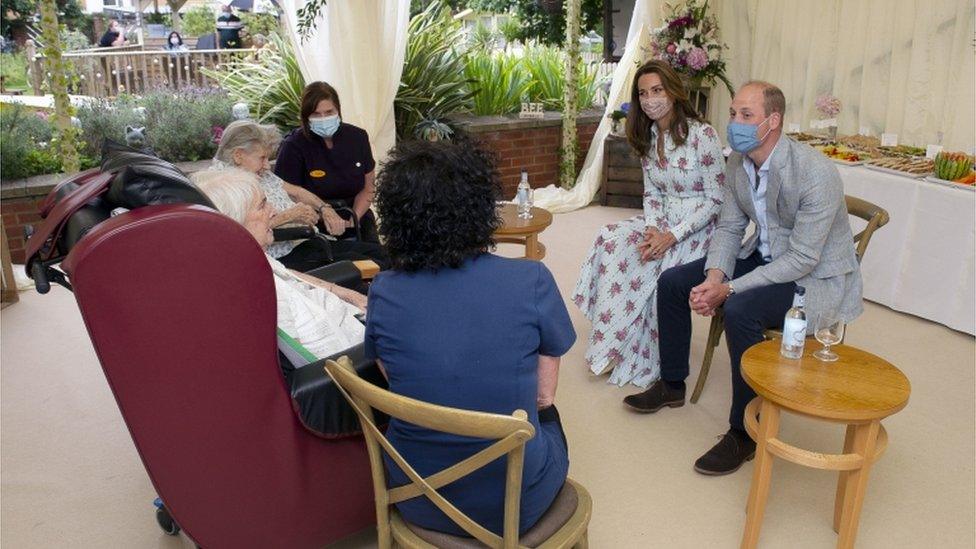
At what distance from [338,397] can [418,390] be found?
0.35m

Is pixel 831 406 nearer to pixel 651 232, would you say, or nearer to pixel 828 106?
pixel 651 232

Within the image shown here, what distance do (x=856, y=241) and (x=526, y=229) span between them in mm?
1296

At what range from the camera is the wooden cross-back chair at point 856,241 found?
2.59 m

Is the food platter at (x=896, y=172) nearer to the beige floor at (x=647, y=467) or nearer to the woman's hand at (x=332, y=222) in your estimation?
the beige floor at (x=647, y=467)

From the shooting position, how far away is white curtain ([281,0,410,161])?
4.68 meters

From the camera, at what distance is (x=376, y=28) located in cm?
480

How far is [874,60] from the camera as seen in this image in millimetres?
4223

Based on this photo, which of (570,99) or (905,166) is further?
(570,99)

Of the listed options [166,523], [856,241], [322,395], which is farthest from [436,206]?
[856,241]

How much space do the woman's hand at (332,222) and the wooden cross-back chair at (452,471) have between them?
1836 mm

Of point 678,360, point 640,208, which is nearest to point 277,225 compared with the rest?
point 678,360

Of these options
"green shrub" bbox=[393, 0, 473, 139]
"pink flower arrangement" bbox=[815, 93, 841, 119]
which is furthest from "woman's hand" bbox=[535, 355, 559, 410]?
"green shrub" bbox=[393, 0, 473, 139]

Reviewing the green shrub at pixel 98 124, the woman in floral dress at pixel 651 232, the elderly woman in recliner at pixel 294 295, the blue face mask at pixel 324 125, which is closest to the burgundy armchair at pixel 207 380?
the elderly woman in recliner at pixel 294 295

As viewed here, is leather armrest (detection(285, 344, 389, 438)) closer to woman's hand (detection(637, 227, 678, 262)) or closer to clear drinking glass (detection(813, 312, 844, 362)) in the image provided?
clear drinking glass (detection(813, 312, 844, 362))
